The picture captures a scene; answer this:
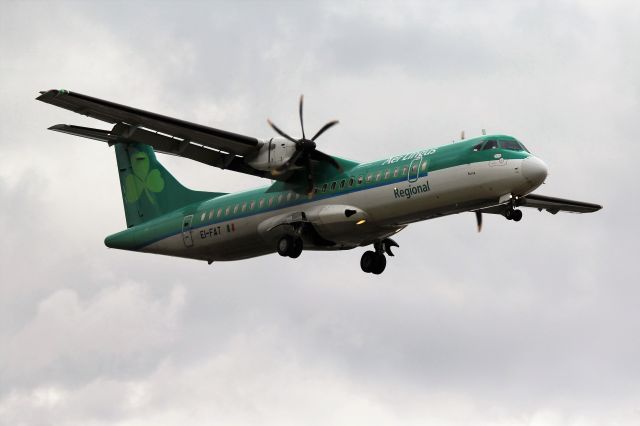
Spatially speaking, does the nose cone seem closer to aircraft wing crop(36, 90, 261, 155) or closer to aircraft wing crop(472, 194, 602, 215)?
aircraft wing crop(472, 194, 602, 215)

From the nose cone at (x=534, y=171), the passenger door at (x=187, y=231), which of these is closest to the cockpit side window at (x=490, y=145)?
the nose cone at (x=534, y=171)

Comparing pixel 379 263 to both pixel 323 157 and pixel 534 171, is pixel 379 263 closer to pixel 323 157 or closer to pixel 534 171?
pixel 323 157

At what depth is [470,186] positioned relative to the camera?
32438mm

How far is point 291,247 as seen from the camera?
35.3 metres

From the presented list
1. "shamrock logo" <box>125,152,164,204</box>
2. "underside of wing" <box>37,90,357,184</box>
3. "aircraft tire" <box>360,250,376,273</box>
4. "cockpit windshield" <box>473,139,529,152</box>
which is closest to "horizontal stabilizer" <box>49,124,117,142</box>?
"underside of wing" <box>37,90,357,184</box>

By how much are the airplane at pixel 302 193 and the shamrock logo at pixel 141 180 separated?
2.62ft

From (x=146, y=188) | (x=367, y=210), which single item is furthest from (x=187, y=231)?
(x=367, y=210)

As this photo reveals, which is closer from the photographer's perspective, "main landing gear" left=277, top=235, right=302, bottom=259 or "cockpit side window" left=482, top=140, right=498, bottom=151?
"cockpit side window" left=482, top=140, right=498, bottom=151

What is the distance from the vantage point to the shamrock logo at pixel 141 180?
41562 mm

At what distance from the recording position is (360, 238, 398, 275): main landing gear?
37312mm

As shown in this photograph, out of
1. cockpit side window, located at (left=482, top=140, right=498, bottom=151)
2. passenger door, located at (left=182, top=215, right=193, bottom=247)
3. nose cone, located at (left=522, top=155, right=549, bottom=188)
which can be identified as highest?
passenger door, located at (left=182, top=215, right=193, bottom=247)

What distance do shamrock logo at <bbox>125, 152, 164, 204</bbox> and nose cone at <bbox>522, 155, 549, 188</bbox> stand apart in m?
13.9

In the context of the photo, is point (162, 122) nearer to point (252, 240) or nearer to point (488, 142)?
point (252, 240)

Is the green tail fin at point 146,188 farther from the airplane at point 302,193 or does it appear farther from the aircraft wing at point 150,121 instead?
the aircraft wing at point 150,121
